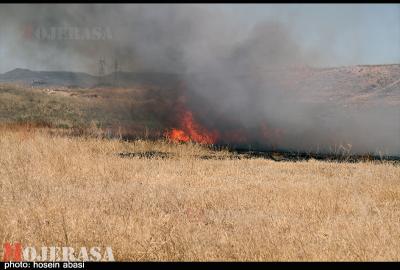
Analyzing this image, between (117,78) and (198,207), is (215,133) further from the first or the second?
(117,78)

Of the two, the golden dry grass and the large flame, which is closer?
the golden dry grass

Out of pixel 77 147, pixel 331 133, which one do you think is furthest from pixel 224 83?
pixel 77 147

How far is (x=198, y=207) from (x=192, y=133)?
1695 cm

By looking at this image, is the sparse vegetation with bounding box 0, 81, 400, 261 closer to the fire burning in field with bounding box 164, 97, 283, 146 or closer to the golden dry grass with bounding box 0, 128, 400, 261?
the golden dry grass with bounding box 0, 128, 400, 261

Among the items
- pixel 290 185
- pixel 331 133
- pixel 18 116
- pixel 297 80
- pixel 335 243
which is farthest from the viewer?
pixel 297 80

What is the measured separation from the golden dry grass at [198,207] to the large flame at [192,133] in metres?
9.38

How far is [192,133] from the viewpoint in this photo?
79.3ft

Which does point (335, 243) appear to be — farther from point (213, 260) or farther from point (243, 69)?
point (243, 69)

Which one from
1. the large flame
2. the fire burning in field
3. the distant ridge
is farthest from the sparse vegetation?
the distant ridge

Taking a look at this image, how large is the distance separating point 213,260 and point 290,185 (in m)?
4.64

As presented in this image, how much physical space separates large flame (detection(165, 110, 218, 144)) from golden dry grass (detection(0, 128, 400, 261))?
9.38m

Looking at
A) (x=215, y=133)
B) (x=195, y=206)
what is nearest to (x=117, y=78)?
(x=215, y=133)

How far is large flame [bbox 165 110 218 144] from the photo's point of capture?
21.9m

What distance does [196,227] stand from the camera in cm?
589
